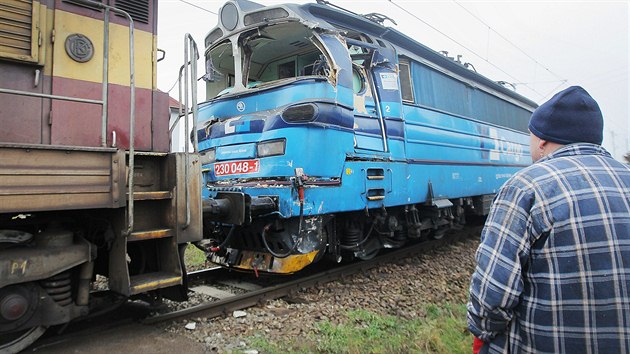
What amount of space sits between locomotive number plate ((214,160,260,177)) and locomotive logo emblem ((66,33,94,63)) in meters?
2.12

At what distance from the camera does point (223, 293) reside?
16.5 feet

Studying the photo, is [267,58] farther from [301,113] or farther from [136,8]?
[136,8]

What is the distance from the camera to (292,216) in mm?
4703

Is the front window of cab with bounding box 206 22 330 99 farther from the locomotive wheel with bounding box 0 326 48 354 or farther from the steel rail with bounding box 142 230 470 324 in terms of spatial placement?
the locomotive wheel with bounding box 0 326 48 354

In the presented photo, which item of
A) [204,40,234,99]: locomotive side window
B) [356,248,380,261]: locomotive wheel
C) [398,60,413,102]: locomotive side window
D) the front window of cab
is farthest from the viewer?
[398,60,413,102]: locomotive side window

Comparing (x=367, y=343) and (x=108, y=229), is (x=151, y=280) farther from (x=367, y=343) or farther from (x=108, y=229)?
(x=367, y=343)

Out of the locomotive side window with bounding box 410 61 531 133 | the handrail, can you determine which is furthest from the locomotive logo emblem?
the locomotive side window with bounding box 410 61 531 133

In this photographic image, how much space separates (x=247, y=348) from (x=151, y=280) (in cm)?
96

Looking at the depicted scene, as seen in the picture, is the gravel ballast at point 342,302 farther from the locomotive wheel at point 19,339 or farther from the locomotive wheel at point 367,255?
the locomotive wheel at point 19,339

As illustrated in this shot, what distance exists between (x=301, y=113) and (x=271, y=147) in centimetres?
54

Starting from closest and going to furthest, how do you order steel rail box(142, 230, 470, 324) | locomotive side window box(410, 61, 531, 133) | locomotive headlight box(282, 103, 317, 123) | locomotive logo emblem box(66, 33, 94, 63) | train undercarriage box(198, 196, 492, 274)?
1. locomotive logo emblem box(66, 33, 94, 63)
2. steel rail box(142, 230, 470, 324)
3. locomotive headlight box(282, 103, 317, 123)
4. train undercarriage box(198, 196, 492, 274)
5. locomotive side window box(410, 61, 531, 133)

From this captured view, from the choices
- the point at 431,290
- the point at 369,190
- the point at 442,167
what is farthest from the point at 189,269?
the point at 442,167

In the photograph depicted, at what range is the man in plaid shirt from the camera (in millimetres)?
1510

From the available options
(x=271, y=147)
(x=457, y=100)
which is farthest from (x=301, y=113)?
(x=457, y=100)
